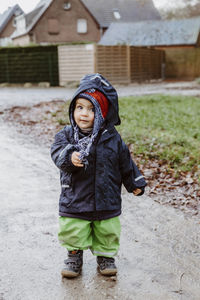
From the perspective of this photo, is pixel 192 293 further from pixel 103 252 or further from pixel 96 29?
pixel 96 29

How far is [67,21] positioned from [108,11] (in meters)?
5.79

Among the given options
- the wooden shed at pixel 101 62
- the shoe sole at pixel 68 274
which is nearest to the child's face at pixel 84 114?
the shoe sole at pixel 68 274

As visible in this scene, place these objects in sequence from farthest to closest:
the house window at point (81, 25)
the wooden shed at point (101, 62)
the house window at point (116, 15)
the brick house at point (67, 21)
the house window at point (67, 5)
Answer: the house window at point (116, 15), the house window at point (81, 25), the house window at point (67, 5), the brick house at point (67, 21), the wooden shed at point (101, 62)

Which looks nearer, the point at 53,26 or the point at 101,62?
the point at 101,62

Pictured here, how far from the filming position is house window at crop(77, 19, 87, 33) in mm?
40500

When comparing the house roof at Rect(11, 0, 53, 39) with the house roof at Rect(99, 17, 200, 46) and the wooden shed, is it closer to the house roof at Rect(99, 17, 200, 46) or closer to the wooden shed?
the house roof at Rect(99, 17, 200, 46)

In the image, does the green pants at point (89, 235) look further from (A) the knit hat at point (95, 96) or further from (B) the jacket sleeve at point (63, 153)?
(A) the knit hat at point (95, 96)

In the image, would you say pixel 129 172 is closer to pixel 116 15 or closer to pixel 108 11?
pixel 116 15

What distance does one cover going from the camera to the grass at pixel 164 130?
6129mm

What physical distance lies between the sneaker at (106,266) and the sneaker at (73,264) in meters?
A: 0.15

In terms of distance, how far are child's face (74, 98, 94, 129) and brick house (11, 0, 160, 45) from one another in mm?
38222

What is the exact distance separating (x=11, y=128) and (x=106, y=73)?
47.6 feet

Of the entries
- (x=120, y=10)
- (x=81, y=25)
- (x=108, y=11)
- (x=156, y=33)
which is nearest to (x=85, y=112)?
(x=156, y=33)

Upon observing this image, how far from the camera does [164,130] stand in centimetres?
816
